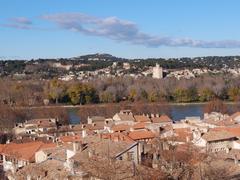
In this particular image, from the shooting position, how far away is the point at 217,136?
3106cm

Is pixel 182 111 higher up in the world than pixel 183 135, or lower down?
lower down

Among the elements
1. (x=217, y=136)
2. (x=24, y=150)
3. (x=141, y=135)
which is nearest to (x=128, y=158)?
(x=24, y=150)

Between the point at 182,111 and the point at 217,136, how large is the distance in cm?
3525

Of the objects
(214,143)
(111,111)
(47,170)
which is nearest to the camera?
(47,170)

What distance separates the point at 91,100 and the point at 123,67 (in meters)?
78.2

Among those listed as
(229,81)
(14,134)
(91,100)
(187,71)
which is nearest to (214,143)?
(14,134)

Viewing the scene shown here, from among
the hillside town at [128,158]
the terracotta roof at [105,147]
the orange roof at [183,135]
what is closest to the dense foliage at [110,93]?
the orange roof at [183,135]

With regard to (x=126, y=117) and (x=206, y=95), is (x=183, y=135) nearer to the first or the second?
(x=126, y=117)

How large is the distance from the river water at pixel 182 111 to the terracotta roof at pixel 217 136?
79.8ft

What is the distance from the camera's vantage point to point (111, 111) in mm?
59344

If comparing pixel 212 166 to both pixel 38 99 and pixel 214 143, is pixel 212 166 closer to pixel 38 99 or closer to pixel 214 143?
pixel 214 143

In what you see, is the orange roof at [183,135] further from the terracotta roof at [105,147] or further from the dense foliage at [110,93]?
the dense foliage at [110,93]

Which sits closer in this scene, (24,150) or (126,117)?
(24,150)

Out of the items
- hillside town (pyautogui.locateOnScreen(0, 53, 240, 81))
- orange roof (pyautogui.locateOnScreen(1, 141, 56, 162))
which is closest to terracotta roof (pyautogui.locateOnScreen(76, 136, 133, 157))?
orange roof (pyautogui.locateOnScreen(1, 141, 56, 162))
